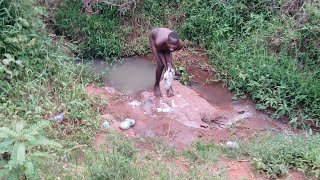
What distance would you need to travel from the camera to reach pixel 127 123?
5.08 meters

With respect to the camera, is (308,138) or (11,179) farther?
(308,138)

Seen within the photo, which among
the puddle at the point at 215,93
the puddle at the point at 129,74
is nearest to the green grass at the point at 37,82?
the puddle at the point at 129,74

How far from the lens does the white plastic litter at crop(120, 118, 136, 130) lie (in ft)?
16.5

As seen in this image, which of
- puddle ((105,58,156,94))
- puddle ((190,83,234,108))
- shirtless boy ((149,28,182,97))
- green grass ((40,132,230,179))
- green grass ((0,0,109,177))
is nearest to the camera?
green grass ((40,132,230,179))

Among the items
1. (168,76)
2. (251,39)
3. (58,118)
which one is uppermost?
(251,39)

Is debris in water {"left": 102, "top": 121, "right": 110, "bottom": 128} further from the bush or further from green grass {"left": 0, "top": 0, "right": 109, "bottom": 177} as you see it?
the bush

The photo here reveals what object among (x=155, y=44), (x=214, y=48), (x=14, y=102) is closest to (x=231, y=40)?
(x=214, y=48)

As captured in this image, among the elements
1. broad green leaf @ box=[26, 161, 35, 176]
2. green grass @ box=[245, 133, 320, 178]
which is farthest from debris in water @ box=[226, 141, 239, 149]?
broad green leaf @ box=[26, 161, 35, 176]

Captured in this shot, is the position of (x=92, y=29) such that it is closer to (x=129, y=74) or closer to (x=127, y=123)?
(x=129, y=74)

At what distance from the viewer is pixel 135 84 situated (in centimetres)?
629

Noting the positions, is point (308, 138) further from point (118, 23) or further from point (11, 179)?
point (118, 23)

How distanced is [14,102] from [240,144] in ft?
8.27

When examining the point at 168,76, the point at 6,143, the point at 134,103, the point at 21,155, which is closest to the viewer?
the point at 21,155

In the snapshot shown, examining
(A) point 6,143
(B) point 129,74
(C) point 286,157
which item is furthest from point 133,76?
(A) point 6,143
